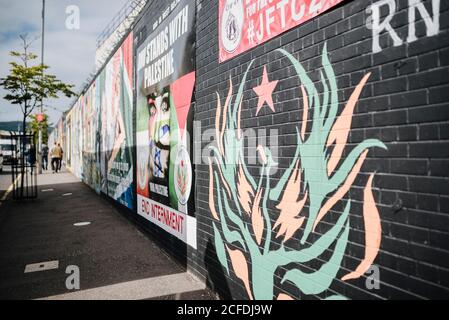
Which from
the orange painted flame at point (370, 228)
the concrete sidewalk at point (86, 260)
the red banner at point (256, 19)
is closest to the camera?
the orange painted flame at point (370, 228)

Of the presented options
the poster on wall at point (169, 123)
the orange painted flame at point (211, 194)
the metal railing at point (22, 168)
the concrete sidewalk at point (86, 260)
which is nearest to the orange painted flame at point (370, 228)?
the orange painted flame at point (211, 194)

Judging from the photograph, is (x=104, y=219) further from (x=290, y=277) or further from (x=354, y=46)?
(x=354, y=46)

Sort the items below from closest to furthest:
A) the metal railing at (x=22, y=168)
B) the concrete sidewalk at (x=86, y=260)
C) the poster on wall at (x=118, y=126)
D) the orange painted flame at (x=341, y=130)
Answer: the orange painted flame at (x=341, y=130)
the concrete sidewalk at (x=86, y=260)
the poster on wall at (x=118, y=126)
the metal railing at (x=22, y=168)

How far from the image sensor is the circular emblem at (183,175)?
4.82 metres

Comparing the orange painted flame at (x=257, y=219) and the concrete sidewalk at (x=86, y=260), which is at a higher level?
the orange painted flame at (x=257, y=219)

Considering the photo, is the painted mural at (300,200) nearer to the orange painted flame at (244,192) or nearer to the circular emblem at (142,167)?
the orange painted flame at (244,192)

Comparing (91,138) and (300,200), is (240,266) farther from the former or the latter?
(91,138)

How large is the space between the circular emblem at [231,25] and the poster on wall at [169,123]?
93 centimetres

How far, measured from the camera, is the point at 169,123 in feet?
18.2

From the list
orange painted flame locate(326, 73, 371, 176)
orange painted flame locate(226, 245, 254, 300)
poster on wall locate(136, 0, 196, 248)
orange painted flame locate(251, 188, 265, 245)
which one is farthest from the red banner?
orange painted flame locate(226, 245, 254, 300)

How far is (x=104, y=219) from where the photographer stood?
27.7 ft

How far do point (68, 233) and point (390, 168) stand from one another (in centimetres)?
676

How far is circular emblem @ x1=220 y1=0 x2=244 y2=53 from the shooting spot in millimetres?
3598

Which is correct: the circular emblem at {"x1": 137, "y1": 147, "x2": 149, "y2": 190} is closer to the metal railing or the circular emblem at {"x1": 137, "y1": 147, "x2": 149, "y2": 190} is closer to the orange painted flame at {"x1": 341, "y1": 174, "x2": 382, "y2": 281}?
the orange painted flame at {"x1": 341, "y1": 174, "x2": 382, "y2": 281}
